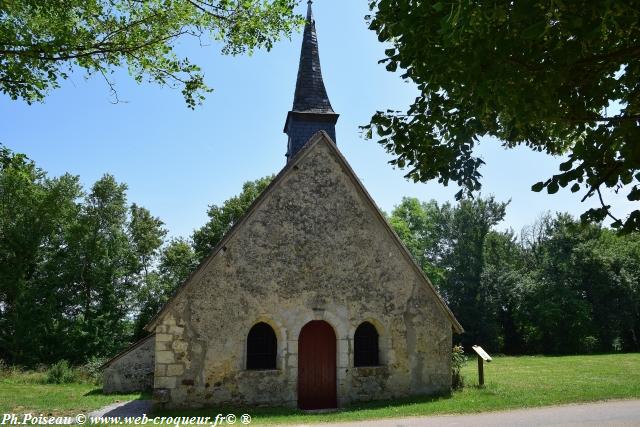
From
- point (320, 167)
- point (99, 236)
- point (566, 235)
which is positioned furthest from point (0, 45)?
point (566, 235)

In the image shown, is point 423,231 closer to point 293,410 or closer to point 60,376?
point 60,376

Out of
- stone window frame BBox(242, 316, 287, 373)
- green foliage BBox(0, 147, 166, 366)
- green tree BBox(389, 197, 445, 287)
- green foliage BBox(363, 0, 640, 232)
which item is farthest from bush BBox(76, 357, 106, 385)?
green tree BBox(389, 197, 445, 287)

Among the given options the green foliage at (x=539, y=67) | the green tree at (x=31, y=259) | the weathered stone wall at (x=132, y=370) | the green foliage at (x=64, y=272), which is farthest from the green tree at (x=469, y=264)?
the green foliage at (x=539, y=67)

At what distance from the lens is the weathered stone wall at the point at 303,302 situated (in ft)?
35.9

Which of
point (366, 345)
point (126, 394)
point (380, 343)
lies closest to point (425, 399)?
point (380, 343)

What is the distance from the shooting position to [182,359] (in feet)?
35.4

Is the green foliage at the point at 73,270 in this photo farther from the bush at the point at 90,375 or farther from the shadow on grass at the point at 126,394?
the shadow on grass at the point at 126,394

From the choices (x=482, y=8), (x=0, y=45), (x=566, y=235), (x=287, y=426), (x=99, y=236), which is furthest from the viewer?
(x=566, y=235)

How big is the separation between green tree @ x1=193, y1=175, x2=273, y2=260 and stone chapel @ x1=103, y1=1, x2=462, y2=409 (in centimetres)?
2048

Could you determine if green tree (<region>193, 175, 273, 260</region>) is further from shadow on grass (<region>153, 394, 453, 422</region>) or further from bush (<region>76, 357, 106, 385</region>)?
shadow on grass (<region>153, 394, 453, 422</region>)

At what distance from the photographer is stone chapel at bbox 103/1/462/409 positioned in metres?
11.0

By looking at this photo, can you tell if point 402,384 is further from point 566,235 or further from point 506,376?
point 566,235

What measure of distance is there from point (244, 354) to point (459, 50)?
362 inches

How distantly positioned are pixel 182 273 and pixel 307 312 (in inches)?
877
